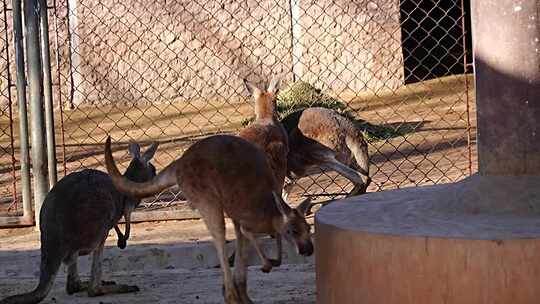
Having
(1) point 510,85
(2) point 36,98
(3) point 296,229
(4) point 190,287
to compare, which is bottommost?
(4) point 190,287

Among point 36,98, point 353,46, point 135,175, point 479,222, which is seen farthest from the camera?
point 353,46

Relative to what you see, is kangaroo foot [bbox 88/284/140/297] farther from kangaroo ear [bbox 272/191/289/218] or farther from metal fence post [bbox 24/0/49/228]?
metal fence post [bbox 24/0/49/228]

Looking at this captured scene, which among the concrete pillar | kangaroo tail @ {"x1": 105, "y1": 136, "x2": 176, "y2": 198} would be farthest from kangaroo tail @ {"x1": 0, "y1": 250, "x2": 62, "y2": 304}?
the concrete pillar

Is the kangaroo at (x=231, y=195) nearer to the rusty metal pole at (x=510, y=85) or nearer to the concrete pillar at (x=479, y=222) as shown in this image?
the concrete pillar at (x=479, y=222)

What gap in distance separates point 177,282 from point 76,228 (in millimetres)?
698

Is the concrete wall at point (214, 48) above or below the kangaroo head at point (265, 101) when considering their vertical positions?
above

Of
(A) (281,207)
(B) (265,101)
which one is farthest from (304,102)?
(A) (281,207)

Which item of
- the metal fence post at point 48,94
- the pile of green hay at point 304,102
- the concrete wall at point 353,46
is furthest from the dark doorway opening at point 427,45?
the metal fence post at point 48,94

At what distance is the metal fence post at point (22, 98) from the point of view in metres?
6.74

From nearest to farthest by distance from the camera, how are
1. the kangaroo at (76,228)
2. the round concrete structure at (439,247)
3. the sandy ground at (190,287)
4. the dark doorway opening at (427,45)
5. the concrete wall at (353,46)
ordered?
the round concrete structure at (439,247) < the kangaroo at (76,228) < the sandy ground at (190,287) < the concrete wall at (353,46) < the dark doorway opening at (427,45)

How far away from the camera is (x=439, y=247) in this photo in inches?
123

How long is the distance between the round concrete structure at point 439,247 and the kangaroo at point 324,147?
371 cm

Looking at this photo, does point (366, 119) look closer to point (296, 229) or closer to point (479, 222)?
point (296, 229)

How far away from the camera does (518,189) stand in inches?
136
